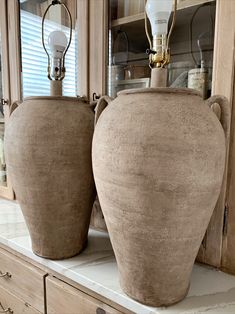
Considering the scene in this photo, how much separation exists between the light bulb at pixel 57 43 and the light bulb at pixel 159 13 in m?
0.36

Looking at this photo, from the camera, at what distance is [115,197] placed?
0.60m

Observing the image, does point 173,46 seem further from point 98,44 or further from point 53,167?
point 53,167

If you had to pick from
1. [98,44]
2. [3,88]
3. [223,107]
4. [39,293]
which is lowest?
[39,293]

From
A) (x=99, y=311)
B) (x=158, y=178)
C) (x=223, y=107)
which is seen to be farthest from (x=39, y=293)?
(x=223, y=107)

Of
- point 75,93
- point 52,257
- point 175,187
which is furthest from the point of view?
point 75,93

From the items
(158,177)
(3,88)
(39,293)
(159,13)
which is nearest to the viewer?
(158,177)

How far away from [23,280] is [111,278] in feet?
1.16

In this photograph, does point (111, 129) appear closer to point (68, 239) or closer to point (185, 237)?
point (185, 237)

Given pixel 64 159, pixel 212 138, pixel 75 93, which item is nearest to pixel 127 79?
pixel 75 93

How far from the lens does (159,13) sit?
2.16ft

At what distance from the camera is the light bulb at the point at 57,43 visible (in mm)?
902

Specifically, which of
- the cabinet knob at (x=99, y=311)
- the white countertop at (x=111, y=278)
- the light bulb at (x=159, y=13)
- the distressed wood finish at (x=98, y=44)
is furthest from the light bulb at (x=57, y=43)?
the cabinet knob at (x=99, y=311)

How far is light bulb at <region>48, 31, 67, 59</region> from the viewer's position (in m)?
0.90

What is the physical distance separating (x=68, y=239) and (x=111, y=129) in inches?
17.5
